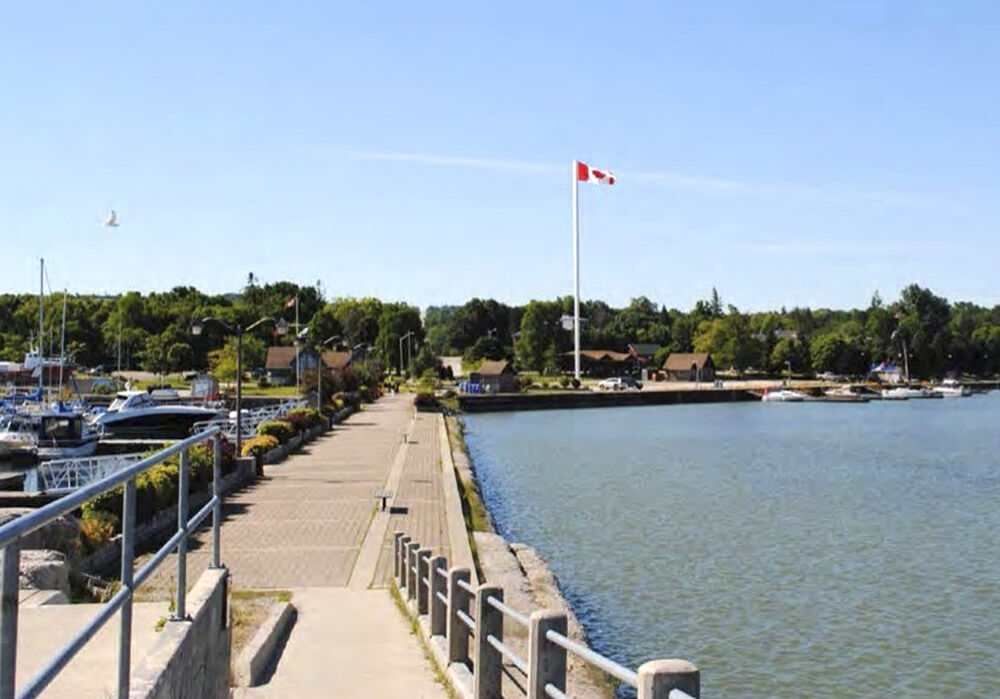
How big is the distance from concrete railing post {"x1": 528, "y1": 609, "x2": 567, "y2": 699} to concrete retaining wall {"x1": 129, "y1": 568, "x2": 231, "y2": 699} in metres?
2.05

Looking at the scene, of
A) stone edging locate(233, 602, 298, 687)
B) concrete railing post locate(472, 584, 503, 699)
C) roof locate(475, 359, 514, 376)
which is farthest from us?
roof locate(475, 359, 514, 376)

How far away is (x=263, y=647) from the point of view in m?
12.4

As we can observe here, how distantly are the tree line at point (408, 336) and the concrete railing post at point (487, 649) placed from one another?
114 m

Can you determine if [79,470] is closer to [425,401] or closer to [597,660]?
[597,660]

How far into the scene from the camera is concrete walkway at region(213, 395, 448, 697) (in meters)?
11.8

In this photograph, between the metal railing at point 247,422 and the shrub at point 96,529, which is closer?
the shrub at point 96,529

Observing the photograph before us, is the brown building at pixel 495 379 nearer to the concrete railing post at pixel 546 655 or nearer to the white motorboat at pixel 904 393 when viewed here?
the white motorboat at pixel 904 393

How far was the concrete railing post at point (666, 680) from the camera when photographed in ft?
16.0

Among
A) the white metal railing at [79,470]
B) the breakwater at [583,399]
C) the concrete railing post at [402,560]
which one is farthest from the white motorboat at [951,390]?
the concrete railing post at [402,560]

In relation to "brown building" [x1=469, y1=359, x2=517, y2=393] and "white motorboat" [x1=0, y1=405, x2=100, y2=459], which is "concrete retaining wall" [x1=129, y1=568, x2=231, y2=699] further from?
"brown building" [x1=469, y1=359, x2=517, y2=393]

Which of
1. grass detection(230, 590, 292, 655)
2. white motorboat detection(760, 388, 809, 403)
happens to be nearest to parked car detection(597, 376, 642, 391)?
white motorboat detection(760, 388, 809, 403)

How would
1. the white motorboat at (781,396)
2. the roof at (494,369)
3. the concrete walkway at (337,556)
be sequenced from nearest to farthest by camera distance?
the concrete walkway at (337,556) < the roof at (494,369) < the white motorboat at (781,396)

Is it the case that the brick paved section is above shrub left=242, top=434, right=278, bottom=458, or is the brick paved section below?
below

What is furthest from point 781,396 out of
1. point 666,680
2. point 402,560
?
point 666,680
